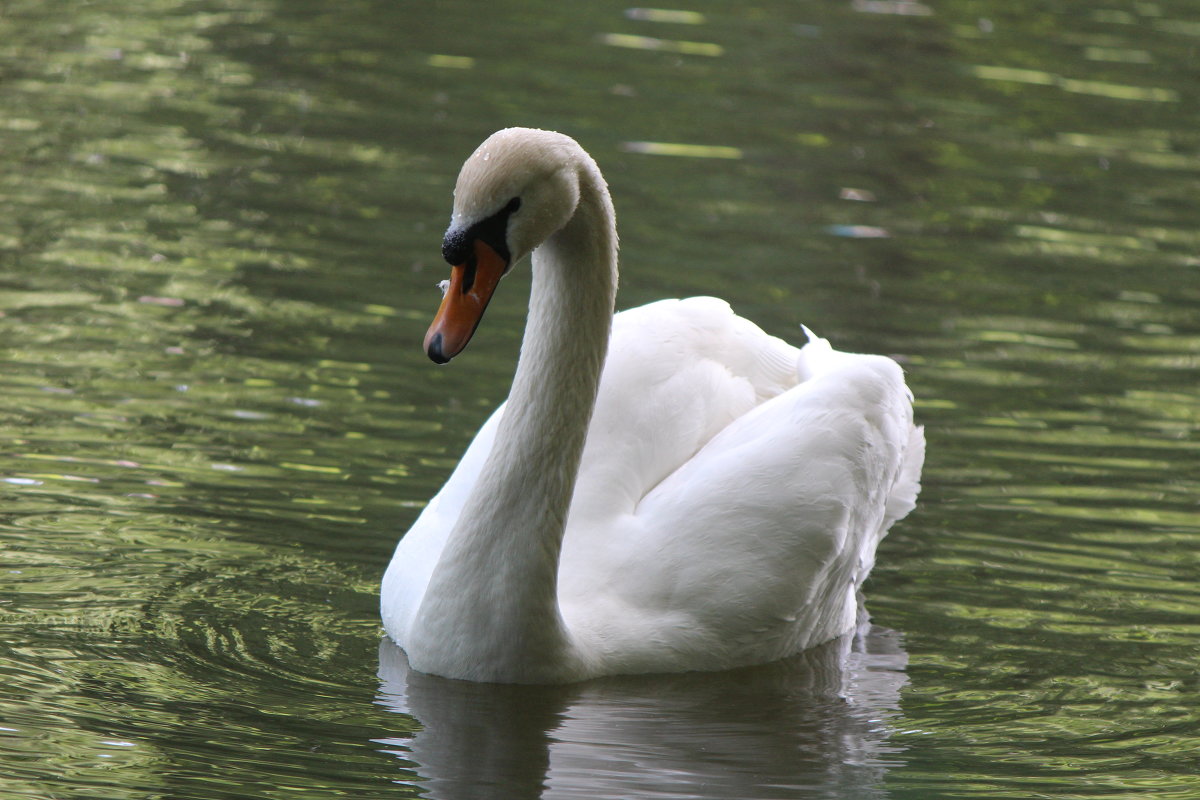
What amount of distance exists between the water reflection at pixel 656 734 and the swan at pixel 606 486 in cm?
9

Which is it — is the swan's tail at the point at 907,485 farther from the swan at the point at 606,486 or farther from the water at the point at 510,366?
the swan at the point at 606,486

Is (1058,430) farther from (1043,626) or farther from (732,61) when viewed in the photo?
(732,61)

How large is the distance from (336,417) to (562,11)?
1165 centimetres

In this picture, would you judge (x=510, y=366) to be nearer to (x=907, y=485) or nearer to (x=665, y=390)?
(x=907, y=485)

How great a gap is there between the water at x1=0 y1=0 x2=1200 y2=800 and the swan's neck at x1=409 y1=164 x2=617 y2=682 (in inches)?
7.0

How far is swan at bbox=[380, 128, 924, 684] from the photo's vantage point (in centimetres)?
600

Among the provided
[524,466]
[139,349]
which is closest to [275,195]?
[139,349]

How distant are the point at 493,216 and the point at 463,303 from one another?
0.28m

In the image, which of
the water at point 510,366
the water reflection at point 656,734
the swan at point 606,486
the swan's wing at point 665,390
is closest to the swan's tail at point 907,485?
the water at point 510,366

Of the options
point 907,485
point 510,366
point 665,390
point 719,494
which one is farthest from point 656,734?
point 510,366

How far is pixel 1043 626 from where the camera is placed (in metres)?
7.32

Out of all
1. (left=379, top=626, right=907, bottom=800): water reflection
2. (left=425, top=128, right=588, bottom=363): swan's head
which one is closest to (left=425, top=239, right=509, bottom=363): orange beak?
(left=425, top=128, right=588, bottom=363): swan's head

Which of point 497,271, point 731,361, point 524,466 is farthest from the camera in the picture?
point 731,361

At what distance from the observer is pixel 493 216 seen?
5785 millimetres
